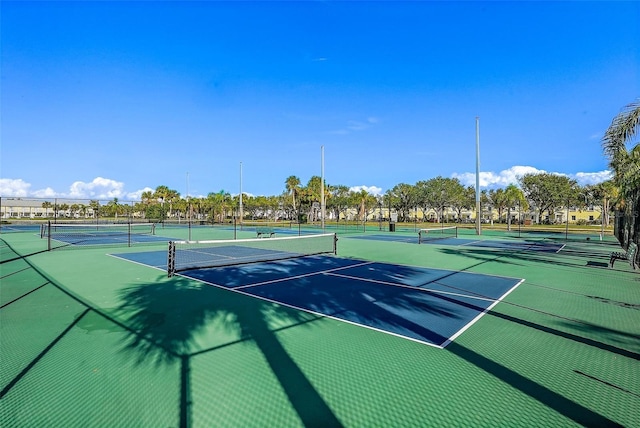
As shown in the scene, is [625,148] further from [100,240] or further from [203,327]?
[100,240]

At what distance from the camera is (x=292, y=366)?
175 inches

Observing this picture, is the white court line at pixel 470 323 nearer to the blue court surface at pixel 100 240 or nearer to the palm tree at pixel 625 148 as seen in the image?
the palm tree at pixel 625 148

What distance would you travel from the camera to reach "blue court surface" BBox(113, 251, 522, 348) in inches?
244

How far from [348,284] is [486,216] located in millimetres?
99659

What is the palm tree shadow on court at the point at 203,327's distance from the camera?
146 inches

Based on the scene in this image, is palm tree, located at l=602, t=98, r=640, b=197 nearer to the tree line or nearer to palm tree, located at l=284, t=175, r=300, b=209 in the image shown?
the tree line

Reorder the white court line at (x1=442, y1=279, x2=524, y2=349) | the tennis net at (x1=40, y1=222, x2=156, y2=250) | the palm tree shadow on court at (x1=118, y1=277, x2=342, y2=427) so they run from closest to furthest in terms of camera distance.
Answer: the palm tree shadow on court at (x1=118, y1=277, x2=342, y2=427) → the white court line at (x1=442, y1=279, x2=524, y2=349) → the tennis net at (x1=40, y1=222, x2=156, y2=250)

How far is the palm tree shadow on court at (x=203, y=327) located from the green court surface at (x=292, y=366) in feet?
0.07

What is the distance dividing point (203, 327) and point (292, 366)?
2.16 metres

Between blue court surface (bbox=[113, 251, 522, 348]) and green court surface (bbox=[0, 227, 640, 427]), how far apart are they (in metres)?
Result: 0.38

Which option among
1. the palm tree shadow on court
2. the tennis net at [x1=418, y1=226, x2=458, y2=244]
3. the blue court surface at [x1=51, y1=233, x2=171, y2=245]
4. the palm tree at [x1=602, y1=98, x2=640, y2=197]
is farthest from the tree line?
the palm tree shadow on court

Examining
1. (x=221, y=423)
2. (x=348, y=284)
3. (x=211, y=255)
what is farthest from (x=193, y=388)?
(x=211, y=255)

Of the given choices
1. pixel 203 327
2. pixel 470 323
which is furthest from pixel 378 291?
pixel 203 327

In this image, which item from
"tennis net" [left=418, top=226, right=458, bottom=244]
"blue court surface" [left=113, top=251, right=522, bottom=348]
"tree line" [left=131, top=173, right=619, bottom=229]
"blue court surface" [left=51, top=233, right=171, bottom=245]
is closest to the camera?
"blue court surface" [left=113, top=251, right=522, bottom=348]
